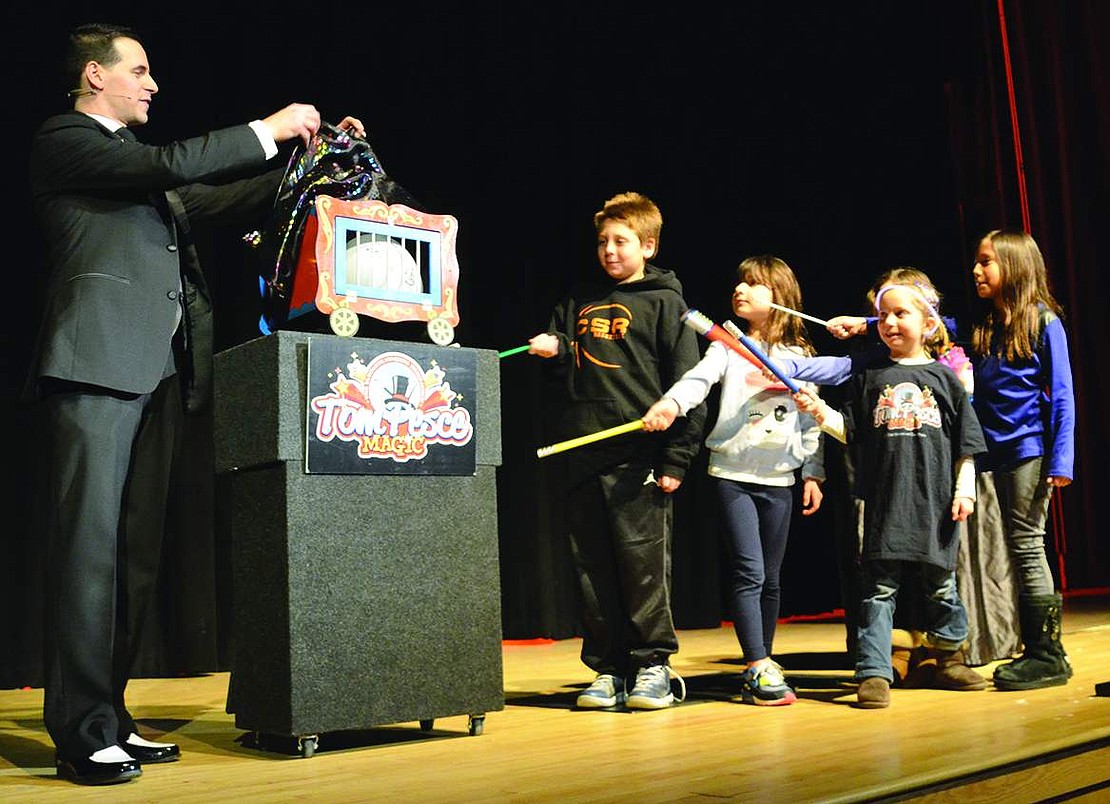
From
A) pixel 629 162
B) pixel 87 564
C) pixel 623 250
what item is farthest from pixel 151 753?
pixel 629 162

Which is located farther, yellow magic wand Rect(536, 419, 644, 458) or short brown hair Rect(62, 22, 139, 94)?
yellow magic wand Rect(536, 419, 644, 458)

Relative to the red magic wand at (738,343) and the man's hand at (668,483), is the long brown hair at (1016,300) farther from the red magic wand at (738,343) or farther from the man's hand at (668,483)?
the man's hand at (668,483)

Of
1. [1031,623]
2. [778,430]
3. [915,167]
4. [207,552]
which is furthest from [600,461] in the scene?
[915,167]

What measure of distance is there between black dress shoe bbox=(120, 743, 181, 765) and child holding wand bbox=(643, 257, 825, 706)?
3.95ft

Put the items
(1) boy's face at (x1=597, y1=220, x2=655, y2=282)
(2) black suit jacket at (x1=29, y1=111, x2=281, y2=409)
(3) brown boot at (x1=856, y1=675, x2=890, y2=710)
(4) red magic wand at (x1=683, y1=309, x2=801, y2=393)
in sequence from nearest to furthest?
(2) black suit jacket at (x1=29, y1=111, x2=281, y2=409) → (3) brown boot at (x1=856, y1=675, x2=890, y2=710) → (4) red magic wand at (x1=683, y1=309, x2=801, y2=393) → (1) boy's face at (x1=597, y1=220, x2=655, y2=282)

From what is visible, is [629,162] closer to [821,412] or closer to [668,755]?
[821,412]

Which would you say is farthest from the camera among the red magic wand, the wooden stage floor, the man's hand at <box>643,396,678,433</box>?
the red magic wand

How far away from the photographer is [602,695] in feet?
8.54

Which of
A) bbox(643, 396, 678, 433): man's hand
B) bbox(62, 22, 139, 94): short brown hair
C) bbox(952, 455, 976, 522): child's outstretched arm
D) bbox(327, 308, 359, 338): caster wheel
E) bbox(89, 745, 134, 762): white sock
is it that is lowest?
bbox(89, 745, 134, 762): white sock

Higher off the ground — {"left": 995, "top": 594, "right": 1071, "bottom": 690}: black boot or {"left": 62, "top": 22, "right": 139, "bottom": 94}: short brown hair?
{"left": 62, "top": 22, "right": 139, "bottom": 94}: short brown hair

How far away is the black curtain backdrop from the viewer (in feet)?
11.9

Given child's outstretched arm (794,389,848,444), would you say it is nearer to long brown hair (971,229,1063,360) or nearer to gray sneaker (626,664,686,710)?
long brown hair (971,229,1063,360)

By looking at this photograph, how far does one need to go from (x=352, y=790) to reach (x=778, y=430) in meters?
1.47

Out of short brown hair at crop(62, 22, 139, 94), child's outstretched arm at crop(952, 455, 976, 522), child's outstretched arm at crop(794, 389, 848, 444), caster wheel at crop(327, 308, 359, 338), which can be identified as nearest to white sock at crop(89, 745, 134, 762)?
caster wheel at crop(327, 308, 359, 338)
